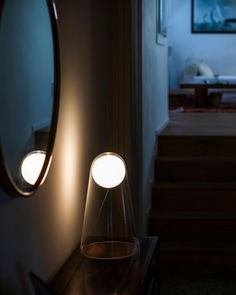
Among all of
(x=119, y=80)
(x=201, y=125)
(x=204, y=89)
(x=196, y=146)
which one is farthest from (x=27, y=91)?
(x=204, y=89)

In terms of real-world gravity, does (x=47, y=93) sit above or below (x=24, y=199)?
above

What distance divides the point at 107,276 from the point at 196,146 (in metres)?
2.96

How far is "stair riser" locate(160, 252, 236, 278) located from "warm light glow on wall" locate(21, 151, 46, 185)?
2.25 metres

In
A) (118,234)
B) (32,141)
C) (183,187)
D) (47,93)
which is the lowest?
(183,187)

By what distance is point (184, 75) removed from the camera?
1062 cm

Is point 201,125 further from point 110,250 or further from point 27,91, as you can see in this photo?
point 27,91

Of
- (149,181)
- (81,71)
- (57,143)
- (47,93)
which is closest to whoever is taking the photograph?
(47,93)

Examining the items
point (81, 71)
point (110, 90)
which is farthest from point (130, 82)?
point (81, 71)

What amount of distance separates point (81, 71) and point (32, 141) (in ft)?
2.70

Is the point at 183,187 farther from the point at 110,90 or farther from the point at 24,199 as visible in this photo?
the point at 24,199

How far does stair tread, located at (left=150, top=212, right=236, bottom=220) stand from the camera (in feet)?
13.5

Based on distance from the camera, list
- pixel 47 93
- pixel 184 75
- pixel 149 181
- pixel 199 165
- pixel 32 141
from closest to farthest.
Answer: pixel 32 141, pixel 47 93, pixel 149 181, pixel 199 165, pixel 184 75

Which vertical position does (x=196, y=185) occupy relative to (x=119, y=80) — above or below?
below

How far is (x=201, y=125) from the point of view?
5836 mm
